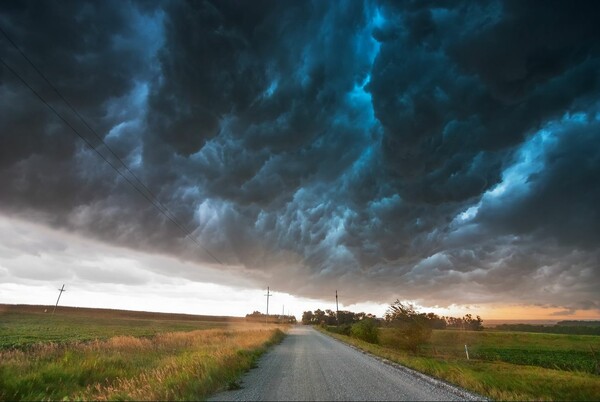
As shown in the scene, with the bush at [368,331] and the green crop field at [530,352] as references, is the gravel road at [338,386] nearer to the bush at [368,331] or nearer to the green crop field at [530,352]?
the green crop field at [530,352]

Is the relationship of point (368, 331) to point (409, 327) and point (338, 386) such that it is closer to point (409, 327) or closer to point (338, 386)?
point (409, 327)

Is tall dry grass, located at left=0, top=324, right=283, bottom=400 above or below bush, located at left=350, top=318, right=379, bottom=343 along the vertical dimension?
below

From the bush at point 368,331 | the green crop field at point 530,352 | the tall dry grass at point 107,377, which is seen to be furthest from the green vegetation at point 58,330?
the green crop field at point 530,352

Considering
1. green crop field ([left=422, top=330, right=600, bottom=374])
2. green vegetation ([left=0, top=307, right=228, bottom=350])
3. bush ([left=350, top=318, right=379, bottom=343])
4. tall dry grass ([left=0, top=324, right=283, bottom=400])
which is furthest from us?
bush ([left=350, top=318, right=379, bottom=343])

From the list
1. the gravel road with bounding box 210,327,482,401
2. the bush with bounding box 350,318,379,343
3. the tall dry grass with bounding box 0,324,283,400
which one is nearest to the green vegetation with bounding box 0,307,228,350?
the tall dry grass with bounding box 0,324,283,400

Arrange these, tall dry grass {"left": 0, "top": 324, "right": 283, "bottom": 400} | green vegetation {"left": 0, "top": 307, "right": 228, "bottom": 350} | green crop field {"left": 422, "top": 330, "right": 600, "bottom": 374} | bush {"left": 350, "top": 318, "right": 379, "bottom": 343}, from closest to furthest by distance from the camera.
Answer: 1. tall dry grass {"left": 0, "top": 324, "right": 283, "bottom": 400}
2. green vegetation {"left": 0, "top": 307, "right": 228, "bottom": 350}
3. green crop field {"left": 422, "top": 330, "right": 600, "bottom": 374}
4. bush {"left": 350, "top": 318, "right": 379, "bottom": 343}

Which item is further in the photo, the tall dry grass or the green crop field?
the green crop field

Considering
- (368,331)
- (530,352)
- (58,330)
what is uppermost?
(368,331)

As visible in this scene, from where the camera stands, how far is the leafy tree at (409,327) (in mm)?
32406

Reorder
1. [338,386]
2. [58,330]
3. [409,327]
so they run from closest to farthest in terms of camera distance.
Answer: [338,386] < [409,327] < [58,330]

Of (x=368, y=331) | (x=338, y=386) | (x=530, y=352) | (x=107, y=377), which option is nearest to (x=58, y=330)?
(x=107, y=377)

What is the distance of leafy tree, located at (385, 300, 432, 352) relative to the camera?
32406mm

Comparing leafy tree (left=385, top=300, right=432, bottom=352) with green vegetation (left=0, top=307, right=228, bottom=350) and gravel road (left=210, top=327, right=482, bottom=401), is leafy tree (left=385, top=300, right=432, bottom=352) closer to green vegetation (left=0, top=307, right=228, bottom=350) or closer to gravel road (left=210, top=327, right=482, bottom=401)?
gravel road (left=210, top=327, right=482, bottom=401)

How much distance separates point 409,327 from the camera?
32625 millimetres
